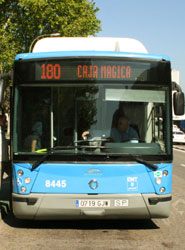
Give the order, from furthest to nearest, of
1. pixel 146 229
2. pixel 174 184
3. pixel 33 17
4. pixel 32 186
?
pixel 33 17 → pixel 174 184 → pixel 146 229 → pixel 32 186

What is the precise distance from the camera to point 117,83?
663 centimetres

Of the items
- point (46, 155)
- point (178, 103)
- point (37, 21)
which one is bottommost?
point (46, 155)

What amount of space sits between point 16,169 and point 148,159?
182cm

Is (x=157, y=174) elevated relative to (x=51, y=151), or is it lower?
lower

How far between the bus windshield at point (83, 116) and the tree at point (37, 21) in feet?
87.2

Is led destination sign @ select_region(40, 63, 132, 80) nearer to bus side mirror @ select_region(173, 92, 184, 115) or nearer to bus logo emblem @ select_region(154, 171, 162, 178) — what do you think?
bus side mirror @ select_region(173, 92, 184, 115)

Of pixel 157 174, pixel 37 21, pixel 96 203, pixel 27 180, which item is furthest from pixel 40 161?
pixel 37 21

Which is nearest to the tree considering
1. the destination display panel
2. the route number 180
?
Result: the destination display panel

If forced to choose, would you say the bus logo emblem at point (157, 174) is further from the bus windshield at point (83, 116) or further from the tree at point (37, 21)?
the tree at point (37, 21)

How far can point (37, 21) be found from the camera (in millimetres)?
33969

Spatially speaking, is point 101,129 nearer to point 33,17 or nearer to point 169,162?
point 169,162

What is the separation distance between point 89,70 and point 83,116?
0.66m

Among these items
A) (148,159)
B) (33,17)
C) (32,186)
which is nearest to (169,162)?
(148,159)

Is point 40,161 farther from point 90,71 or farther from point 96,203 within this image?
point 90,71
